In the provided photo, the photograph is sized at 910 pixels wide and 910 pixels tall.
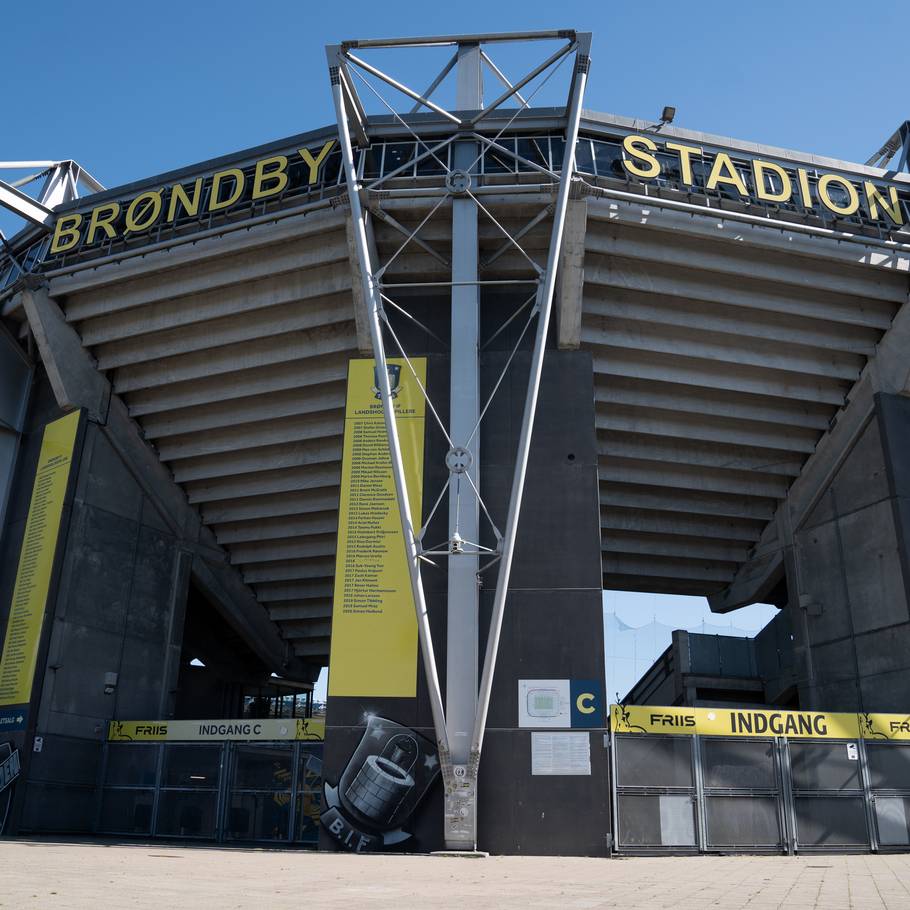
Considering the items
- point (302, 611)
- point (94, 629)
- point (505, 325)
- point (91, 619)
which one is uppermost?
point (505, 325)

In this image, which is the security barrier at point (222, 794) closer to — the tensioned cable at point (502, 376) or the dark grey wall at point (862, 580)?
the tensioned cable at point (502, 376)

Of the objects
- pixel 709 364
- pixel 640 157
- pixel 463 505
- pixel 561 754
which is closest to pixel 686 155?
pixel 640 157

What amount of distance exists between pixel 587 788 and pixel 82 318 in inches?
730

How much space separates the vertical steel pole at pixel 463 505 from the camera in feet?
54.6

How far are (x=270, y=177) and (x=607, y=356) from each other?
31.9ft

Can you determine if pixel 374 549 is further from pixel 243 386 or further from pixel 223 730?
pixel 243 386

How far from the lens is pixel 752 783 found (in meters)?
17.2

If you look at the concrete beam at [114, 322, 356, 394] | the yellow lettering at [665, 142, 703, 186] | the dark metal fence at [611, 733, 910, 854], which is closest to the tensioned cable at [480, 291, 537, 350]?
the concrete beam at [114, 322, 356, 394]

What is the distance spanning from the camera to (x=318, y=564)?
31.1 meters

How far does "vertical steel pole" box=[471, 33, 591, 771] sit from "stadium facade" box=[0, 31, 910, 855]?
89mm

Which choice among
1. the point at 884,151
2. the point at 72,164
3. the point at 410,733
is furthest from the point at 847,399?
the point at 72,164

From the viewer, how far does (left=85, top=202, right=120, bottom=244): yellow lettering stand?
24109mm

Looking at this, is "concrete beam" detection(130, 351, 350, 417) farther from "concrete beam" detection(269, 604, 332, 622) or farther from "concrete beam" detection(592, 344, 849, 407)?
"concrete beam" detection(269, 604, 332, 622)

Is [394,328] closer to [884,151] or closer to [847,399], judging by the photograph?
[847,399]
